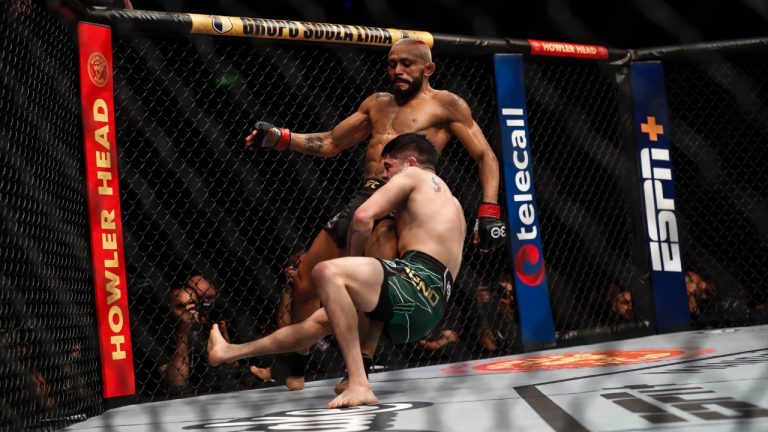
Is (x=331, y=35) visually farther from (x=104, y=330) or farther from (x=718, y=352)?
(x=718, y=352)

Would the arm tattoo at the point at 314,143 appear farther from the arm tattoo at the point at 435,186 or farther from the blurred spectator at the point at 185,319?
the arm tattoo at the point at 435,186

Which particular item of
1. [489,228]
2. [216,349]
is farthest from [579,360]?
[216,349]

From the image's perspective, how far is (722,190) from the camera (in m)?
4.88

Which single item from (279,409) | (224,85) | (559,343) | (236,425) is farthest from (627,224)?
(236,425)

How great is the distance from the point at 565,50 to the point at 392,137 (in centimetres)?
132

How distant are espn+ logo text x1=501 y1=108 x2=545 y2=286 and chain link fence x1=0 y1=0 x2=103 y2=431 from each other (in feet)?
5.98

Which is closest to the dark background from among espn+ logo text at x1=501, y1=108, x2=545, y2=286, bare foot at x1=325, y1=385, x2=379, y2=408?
espn+ logo text at x1=501, y1=108, x2=545, y2=286

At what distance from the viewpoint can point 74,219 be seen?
2.64 metres

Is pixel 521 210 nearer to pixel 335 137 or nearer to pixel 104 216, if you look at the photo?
pixel 335 137

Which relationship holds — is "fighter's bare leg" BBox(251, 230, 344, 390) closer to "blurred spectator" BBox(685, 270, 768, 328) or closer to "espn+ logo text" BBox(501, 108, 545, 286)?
"espn+ logo text" BBox(501, 108, 545, 286)

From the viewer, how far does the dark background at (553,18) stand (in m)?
4.64

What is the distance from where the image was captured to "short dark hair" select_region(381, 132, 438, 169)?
8.50 feet

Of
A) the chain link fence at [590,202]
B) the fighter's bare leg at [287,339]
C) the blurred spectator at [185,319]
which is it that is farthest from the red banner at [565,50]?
the fighter's bare leg at [287,339]

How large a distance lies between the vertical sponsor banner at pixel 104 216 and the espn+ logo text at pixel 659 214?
2424 millimetres
